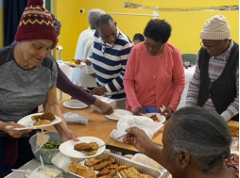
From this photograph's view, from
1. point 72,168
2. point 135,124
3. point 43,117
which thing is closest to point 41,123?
point 43,117

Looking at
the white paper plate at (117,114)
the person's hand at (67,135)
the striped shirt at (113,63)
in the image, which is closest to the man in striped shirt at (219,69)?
the white paper plate at (117,114)

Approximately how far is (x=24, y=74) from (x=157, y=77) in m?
1.07

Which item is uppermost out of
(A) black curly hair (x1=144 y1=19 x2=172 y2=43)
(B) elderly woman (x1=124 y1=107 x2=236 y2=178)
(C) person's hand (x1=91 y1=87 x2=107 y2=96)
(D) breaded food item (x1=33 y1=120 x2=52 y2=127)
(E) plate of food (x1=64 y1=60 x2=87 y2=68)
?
(A) black curly hair (x1=144 y1=19 x2=172 y2=43)

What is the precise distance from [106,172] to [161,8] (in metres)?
4.56

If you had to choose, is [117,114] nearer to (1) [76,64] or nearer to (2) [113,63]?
(2) [113,63]

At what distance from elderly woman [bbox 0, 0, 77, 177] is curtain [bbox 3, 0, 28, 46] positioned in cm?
294

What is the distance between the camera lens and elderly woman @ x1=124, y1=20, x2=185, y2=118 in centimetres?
213

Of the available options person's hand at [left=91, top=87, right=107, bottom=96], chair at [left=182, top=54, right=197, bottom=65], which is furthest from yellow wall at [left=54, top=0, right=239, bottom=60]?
person's hand at [left=91, top=87, right=107, bottom=96]

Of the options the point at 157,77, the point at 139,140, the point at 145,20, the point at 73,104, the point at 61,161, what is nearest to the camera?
the point at 61,161

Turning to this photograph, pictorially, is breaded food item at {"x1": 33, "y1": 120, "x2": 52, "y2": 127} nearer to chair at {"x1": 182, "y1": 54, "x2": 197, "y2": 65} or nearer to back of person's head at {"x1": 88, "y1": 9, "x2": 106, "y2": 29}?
back of person's head at {"x1": 88, "y1": 9, "x2": 106, "y2": 29}

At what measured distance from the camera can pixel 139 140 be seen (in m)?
1.39

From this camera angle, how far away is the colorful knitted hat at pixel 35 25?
52.6 inches

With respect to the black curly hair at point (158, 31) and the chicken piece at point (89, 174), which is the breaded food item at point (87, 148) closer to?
the chicken piece at point (89, 174)

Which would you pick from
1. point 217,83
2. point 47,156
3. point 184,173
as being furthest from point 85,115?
point 184,173
